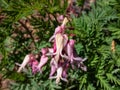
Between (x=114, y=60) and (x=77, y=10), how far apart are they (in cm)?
62

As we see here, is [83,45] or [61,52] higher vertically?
[61,52]

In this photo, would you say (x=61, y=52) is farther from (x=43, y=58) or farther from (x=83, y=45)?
(x=83, y=45)

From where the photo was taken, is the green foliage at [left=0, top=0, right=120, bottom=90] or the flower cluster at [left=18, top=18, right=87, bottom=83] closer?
the flower cluster at [left=18, top=18, right=87, bottom=83]

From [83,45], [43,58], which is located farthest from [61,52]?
[83,45]

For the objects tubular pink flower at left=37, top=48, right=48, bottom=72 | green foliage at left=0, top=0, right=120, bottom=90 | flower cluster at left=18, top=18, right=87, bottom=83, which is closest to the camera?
flower cluster at left=18, top=18, right=87, bottom=83

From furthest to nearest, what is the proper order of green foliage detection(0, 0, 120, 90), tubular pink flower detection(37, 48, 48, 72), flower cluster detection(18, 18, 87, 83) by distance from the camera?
green foliage detection(0, 0, 120, 90), tubular pink flower detection(37, 48, 48, 72), flower cluster detection(18, 18, 87, 83)

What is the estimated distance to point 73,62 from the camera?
2.00 m

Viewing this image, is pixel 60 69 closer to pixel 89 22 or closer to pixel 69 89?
pixel 89 22

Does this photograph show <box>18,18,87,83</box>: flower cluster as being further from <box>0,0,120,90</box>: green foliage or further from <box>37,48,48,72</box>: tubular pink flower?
<box>0,0,120,90</box>: green foliage

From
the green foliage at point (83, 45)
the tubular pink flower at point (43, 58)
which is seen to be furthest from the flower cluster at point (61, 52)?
the green foliage at point (83, 45)

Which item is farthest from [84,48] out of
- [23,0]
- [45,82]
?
[23,0]

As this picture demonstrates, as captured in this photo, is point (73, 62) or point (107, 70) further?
point (107, 70)

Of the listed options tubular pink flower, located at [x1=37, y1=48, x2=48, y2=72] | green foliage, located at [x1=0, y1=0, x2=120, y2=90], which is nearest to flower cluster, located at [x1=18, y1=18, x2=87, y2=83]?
tubular pink flower, located at [x1=37, y1=48, x2=48, y2=72]

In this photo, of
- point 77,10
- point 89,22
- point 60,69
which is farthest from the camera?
point 77,10
